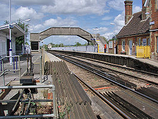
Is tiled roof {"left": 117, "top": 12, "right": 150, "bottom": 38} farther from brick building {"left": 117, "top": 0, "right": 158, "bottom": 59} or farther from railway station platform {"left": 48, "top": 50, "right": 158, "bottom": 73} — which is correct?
railway station platform {"left": 48, "top": 50, "right": 158, "bottom": 73}

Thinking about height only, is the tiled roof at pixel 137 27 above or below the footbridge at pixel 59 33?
below

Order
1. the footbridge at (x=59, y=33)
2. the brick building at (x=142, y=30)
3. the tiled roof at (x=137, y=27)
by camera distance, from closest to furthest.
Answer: the brick building at (x=142, y=30) → the tiled roof at (x=137, y=27) → the footbridge at (x=59, y=33)

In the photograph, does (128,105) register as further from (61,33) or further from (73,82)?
(61,33)

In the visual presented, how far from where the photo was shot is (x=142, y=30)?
22.5 meters

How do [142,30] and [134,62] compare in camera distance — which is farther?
[142,30]

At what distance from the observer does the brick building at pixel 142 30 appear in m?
17.6

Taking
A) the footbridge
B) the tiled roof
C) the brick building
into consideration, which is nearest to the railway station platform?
the brick building

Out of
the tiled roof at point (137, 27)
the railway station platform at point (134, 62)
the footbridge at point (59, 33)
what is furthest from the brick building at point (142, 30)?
the footbridge at point (59, 33)

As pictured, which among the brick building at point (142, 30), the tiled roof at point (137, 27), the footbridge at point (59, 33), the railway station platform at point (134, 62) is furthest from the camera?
the footbridge at point (59, 33)

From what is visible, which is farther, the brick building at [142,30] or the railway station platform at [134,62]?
the brick building at [142,30]

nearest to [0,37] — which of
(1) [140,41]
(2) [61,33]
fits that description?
(1) [140,41]

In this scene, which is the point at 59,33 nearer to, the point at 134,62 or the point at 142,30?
the point at 142,30

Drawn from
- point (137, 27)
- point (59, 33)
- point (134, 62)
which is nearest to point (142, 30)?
point (137, 27)

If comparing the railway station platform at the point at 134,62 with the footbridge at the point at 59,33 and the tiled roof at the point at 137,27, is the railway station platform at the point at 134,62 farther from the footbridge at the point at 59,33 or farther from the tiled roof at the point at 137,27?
the footbridge at the point at 59,33
